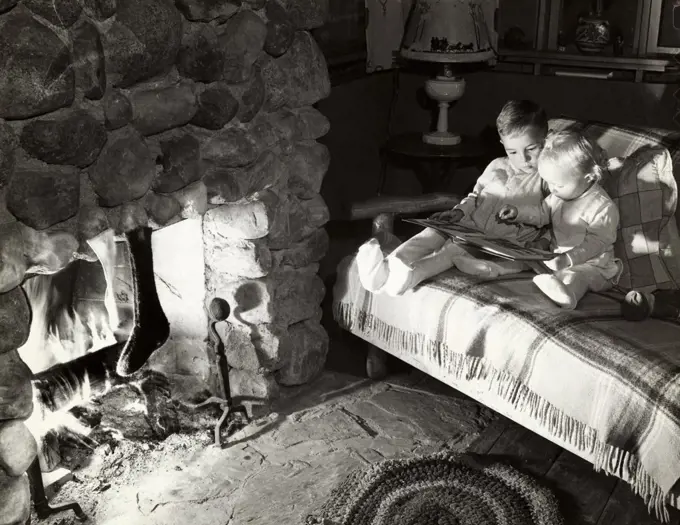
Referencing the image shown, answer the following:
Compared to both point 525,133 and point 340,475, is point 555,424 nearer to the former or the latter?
point 340,475

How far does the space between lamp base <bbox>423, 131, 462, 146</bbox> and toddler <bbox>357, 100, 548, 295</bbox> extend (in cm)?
90

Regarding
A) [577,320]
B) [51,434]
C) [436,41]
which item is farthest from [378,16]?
→ [51,434]

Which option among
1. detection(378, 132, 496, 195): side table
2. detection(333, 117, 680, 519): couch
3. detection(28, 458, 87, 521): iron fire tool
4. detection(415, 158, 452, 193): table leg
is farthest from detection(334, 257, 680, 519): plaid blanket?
detection(415, 158, 452, 193): table leg

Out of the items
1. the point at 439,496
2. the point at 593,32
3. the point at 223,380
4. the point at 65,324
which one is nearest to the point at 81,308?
the point at 65,324

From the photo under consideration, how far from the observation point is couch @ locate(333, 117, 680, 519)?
212cm

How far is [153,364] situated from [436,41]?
6.30 feet

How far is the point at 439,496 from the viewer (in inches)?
94.4

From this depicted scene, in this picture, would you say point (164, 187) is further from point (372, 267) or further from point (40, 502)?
point (40, 502)

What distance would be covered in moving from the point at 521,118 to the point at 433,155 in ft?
3.33

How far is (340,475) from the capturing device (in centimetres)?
254

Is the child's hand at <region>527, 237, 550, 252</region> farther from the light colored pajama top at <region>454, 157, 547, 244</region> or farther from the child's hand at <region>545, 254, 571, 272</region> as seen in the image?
the child's hand at <region>545, 254, 571, 272</region>

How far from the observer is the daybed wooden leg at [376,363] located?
10.1 feet

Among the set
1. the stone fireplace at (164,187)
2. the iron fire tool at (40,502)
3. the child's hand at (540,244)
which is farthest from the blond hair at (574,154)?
the iron fire tool at (40,502)

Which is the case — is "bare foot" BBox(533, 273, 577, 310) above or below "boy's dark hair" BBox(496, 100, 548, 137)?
below
